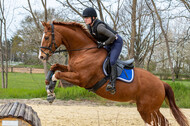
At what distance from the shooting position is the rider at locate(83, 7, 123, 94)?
3297 mm

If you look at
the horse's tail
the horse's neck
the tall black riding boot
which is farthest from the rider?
the horse's tail

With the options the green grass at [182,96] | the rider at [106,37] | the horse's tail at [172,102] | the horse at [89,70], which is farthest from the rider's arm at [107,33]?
the green grass at [182,96]

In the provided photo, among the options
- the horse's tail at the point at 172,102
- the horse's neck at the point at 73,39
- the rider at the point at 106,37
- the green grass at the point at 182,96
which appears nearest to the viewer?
the rider at the point at 106,37

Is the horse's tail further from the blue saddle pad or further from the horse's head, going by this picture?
the horse's head

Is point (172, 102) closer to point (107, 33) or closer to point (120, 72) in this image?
point (120, 72)

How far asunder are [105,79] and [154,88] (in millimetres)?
1008

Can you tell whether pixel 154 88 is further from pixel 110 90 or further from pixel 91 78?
pixel 91 78

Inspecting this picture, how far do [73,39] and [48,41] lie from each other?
1.47 feet

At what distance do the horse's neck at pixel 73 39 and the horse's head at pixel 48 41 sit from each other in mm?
133

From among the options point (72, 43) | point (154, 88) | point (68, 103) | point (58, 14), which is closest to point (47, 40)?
point (72, 43)

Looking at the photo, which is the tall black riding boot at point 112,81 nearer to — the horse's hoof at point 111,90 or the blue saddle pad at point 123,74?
the horse's hoof at point 111,90

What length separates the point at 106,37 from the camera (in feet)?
11.5

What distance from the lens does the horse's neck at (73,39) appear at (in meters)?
3.46

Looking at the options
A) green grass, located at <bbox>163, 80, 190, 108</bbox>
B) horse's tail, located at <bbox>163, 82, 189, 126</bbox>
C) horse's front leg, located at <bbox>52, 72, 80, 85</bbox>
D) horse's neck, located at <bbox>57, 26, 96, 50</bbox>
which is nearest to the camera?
horse's front leg, located at <bbox>52, 72, 80, 85</bbox>
